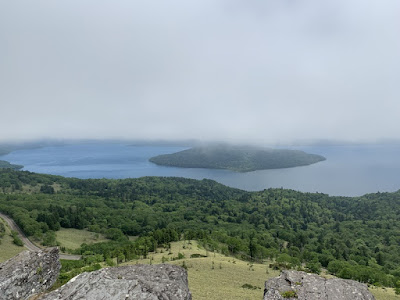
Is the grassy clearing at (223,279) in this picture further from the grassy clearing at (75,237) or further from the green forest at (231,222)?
the grassy clearing at (75,237)

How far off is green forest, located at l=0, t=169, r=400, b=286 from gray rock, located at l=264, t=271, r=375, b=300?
104ft

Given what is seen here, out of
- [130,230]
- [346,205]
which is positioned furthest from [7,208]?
[346,205]

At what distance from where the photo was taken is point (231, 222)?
12450 centimetres

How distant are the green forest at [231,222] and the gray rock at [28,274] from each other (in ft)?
81.6

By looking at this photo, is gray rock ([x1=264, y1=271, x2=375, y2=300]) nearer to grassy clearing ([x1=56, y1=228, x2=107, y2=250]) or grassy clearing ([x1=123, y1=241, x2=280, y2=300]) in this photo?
grassy clearing ([x1=123, y1=241, x2=280, y2=300])

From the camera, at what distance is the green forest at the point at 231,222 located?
5338 cm

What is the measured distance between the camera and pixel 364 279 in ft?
126

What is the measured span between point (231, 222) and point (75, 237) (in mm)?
73371

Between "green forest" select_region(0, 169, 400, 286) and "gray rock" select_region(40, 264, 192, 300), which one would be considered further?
"green forest" select_region(0, 169, 400, 286)

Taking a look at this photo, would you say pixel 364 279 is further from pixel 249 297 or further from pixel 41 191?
pixel 41 191

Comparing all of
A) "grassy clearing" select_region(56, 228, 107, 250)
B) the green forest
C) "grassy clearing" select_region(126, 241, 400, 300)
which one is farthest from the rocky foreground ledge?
"grassy clearing" select_region(56, 228, 107, 250)

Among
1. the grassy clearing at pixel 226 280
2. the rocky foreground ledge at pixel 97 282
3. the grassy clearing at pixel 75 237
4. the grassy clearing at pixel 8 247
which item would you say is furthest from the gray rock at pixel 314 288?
the grassy clearing at pixel 75 237

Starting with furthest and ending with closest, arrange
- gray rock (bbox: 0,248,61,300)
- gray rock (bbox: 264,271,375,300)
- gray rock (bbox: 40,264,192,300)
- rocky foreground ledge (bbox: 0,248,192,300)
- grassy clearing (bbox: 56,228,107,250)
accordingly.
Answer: grassy clearing (bbox: 56,228,107,250), gray rock (bbox: 0,248,61,300), gray rock (bbox: 264,271,375,300), rocky foreground ledge (bbox: 0,248,192,300), gray rock (bbox: 40,264,192,300)

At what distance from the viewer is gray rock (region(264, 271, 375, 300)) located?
10.1 metres
